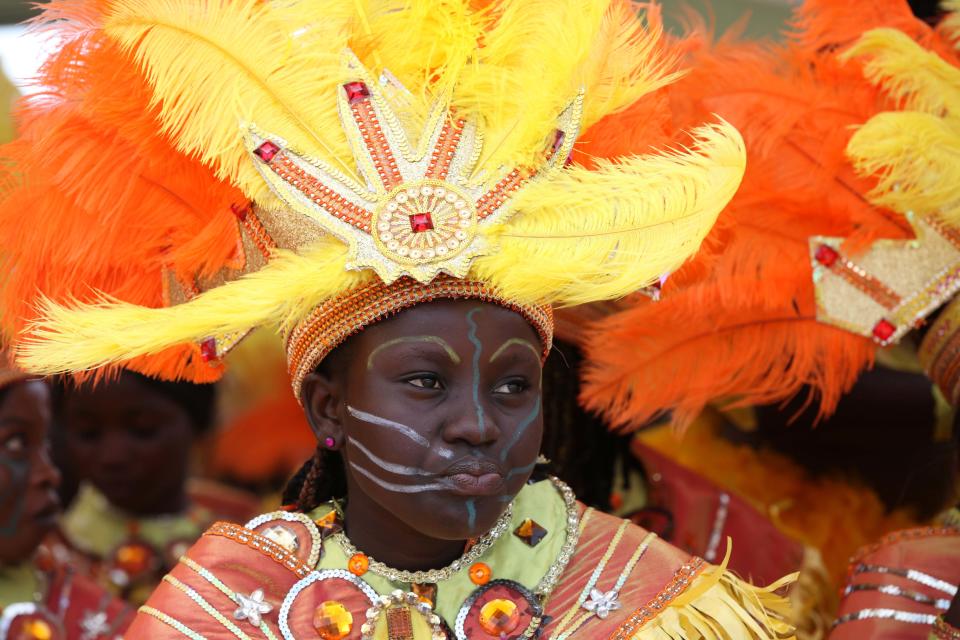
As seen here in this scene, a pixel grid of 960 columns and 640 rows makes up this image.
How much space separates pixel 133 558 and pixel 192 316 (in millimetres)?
3120

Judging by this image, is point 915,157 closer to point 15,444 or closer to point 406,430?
point 406,430

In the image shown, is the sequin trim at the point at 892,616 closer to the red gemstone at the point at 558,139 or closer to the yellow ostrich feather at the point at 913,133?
the yellow ostrich feather at the point at 913,133

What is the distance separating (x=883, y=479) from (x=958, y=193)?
63.8 inches

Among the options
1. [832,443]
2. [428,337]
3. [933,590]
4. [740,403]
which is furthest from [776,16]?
[428,337]

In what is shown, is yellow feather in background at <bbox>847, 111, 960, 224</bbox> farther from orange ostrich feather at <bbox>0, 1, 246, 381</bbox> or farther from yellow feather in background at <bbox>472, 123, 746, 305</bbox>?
orange ostrich feather at <bbox>0, 1, 246, 381</bbox>

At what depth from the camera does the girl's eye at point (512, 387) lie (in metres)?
2.86

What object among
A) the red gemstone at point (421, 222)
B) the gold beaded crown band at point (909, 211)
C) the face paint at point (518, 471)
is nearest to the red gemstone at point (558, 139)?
the red gemstone at point (421, 222)

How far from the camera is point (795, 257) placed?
370 centimetres

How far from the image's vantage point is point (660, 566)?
9.84ft

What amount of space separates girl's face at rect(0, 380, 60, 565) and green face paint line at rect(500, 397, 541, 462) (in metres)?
2.16

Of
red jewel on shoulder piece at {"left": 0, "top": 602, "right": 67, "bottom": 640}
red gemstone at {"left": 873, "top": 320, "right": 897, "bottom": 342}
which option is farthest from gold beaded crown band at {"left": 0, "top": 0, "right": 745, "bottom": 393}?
red jewel on shoulder piece at {"left": 0, "top": 602, "right": 67, "bottom": 640}

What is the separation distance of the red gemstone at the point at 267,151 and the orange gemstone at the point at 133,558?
122 inches

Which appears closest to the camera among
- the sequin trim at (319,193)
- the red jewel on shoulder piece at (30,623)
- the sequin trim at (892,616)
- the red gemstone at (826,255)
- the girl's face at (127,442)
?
the sequin trim at (319,193)

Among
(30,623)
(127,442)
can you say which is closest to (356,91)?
(30,623)
